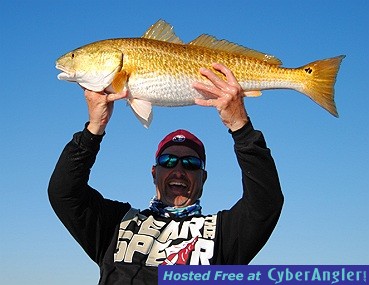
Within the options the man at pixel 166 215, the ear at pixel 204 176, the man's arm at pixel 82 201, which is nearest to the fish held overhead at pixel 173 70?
the man at pixel 166 215

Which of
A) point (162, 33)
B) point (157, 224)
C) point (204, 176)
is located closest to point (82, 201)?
point (157, 224)

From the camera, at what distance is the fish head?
6391 mm

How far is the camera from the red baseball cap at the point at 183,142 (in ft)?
26.1

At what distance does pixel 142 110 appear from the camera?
6422mm

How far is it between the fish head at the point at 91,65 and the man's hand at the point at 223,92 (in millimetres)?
859

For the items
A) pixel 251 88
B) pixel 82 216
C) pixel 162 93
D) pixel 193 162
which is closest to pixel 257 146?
pixel 251 88

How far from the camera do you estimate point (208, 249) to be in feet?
22.5

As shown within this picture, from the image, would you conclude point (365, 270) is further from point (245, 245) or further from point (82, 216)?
point (82, 216)

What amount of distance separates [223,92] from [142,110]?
831 mm

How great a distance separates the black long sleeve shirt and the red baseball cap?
100 centimetres

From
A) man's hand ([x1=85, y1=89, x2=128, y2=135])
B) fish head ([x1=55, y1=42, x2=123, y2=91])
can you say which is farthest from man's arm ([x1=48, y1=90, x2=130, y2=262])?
fish head ([x1=55, y1=42, x2=123, y2=91])

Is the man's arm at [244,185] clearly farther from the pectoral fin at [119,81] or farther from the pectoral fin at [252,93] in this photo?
the pectoral fin at [119,81]

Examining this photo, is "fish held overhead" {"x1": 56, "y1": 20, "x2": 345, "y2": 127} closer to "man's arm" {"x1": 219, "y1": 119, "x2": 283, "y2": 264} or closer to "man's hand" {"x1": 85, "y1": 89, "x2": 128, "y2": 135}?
"man's hand" {"x1": 85, "y1": 89, "x2": 128, "y2": 135}

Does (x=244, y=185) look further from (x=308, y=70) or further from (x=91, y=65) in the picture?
(x=91, y=65)
